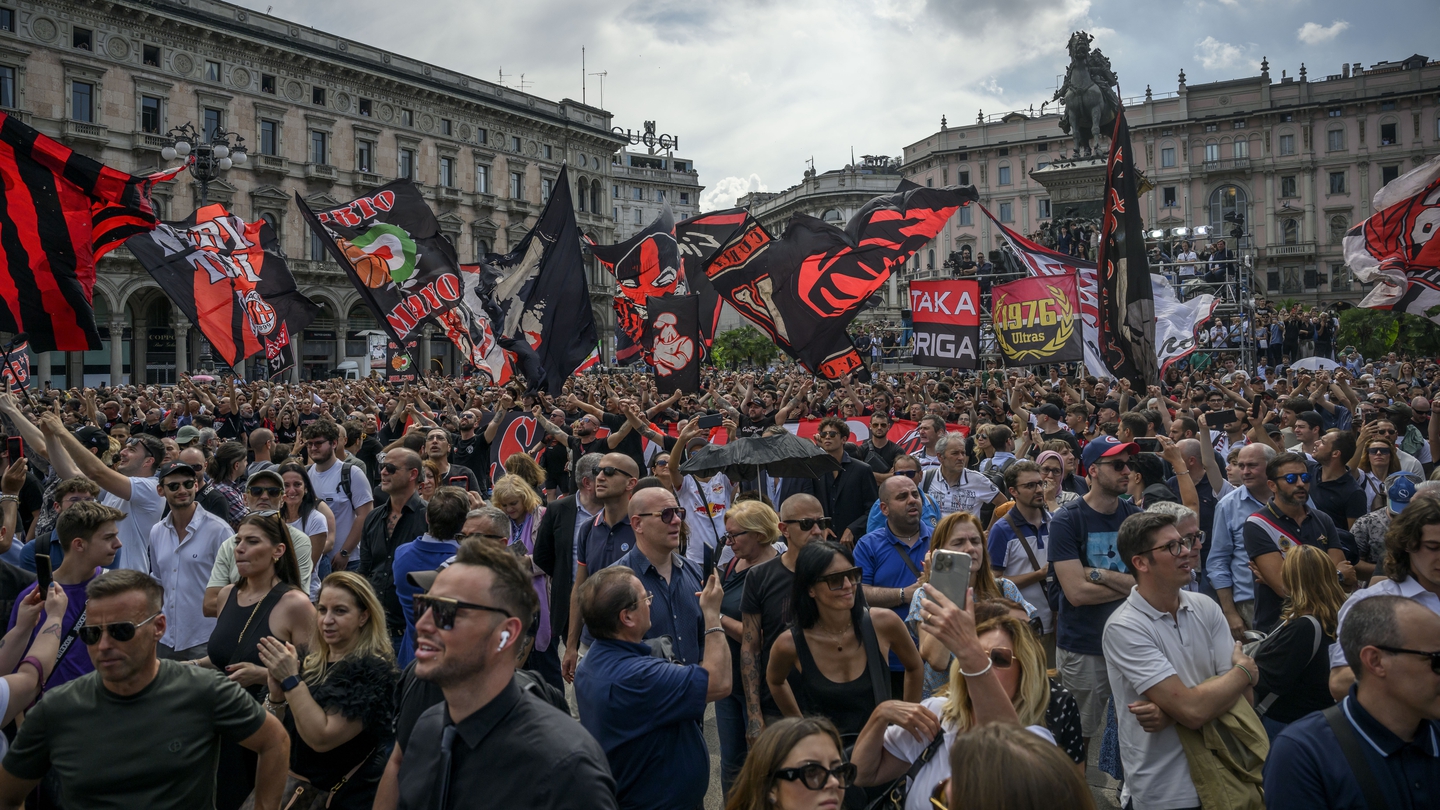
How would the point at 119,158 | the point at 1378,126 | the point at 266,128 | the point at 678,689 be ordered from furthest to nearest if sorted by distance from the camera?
the point at 1378,126 → the point at 266,128 → the point at 119,158 → the point at 678,689

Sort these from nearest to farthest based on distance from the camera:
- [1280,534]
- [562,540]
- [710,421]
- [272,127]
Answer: [1280,534] < [562,540] < [710,421] < [272,127]

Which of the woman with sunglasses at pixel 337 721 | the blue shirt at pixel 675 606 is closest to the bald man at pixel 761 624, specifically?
the blue shirt at pixel 675 606

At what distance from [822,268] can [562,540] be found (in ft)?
20.6

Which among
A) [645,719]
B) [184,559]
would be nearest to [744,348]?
[184,559]

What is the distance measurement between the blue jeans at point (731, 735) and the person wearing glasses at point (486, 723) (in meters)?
2.09

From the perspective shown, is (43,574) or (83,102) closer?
(43,574)

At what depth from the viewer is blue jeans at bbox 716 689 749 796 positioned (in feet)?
14.8

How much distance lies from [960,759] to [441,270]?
1128 centimetres

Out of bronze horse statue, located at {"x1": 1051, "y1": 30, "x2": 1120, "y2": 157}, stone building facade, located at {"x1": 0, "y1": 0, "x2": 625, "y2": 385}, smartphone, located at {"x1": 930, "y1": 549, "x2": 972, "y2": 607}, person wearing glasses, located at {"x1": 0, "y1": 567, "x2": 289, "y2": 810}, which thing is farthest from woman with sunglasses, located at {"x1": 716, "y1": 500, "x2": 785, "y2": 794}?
stone building facade, located at {"x1": 0, "y1": 0, "x2": 625, "y2": 385}

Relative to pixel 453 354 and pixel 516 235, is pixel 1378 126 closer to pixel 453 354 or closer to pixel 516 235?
pixel 516 235

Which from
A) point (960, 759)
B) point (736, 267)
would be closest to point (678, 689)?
point (960, 759)

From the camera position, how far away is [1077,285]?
50.5ft

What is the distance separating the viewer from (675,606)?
14.9ft

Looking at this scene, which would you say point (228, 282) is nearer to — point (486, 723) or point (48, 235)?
point (48, 235)
